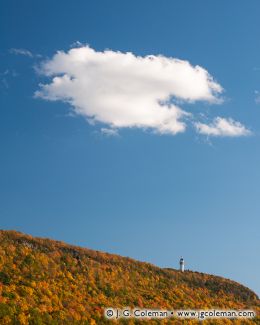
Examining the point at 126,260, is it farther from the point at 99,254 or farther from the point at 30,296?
the point at 30,296

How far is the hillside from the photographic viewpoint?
34750 mm

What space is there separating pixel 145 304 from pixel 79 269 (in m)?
6.62

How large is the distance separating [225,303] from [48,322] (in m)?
26.7

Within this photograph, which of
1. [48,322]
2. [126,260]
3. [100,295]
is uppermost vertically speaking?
[126,260]

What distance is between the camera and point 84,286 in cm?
4319

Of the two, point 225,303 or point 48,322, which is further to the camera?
point 225,303

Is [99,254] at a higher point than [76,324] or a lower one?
higher

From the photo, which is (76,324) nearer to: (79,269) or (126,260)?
(79,269)

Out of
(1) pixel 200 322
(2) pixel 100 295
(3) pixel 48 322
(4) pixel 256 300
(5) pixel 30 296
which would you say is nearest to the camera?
(3) pixel 48 322

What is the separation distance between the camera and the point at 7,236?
49344 mm

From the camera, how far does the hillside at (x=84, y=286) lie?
34.8 metres

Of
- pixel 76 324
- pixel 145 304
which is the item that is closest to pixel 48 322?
pixel 76 324

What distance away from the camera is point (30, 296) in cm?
3566

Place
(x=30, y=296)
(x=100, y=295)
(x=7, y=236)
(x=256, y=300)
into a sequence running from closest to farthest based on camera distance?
(x=30, y=296) → (x=100, y=295) → (x=7, y=236) → (x=256, y=300)
